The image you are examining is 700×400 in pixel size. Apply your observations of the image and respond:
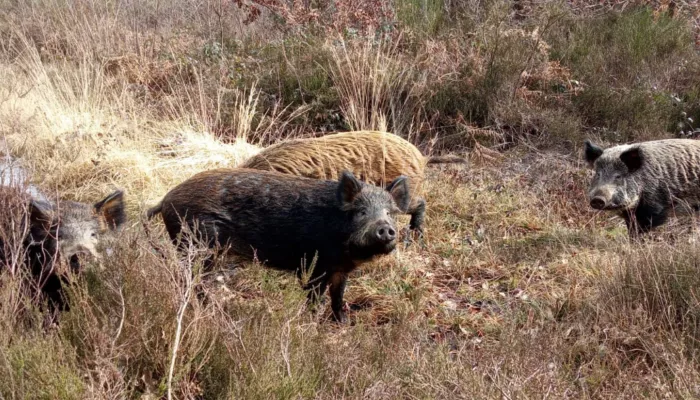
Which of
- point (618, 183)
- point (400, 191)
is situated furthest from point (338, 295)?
point (618, 183)

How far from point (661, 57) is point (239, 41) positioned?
566 centimetres

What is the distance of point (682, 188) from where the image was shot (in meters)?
6.79

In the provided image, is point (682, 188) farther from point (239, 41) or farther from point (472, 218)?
point (239, 41)

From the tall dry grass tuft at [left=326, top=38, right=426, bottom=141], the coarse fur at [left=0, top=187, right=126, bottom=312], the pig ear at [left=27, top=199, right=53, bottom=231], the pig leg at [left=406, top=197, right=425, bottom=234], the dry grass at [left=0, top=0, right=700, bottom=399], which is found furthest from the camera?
the tall dry grass tuft at [left=326, top=38, right=426, bottom=141]

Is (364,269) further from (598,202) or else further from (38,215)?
(38,215)

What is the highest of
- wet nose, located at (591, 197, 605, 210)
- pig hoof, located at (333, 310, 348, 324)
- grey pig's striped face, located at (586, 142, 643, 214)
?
grey pig's striped face, located at (586, 142, 643, 214)

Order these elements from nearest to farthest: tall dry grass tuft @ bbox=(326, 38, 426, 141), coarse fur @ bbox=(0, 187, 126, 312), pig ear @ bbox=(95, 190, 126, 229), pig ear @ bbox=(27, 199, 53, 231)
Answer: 1. coarse fur @ bbox=(0, 187, 126, 312)
2. pig ear @ bbox=(27, 199, 53, 231)
3. pig ear @ bbox=(95, 190, 126, 229)
4. tall dry grass tuft @ bbox=(326, 38, 426, 141)

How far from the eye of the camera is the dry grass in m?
3.67

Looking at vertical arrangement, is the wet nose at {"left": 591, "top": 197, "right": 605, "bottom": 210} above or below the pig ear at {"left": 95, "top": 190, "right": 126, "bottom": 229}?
below

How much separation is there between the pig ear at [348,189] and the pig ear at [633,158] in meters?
2.79

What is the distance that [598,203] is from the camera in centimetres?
675

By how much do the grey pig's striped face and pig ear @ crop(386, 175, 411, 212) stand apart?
210 centimetres

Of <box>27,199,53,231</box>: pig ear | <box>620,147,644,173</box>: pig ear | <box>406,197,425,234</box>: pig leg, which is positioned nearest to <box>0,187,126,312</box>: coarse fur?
<box>27,199,53,231</box>: pig ear

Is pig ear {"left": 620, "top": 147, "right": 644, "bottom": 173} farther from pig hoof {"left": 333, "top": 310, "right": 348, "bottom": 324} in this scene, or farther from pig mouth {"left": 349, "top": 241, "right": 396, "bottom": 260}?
pig hoof {"left": 333, "top": 310, "right": 348, "bottom": 324}
